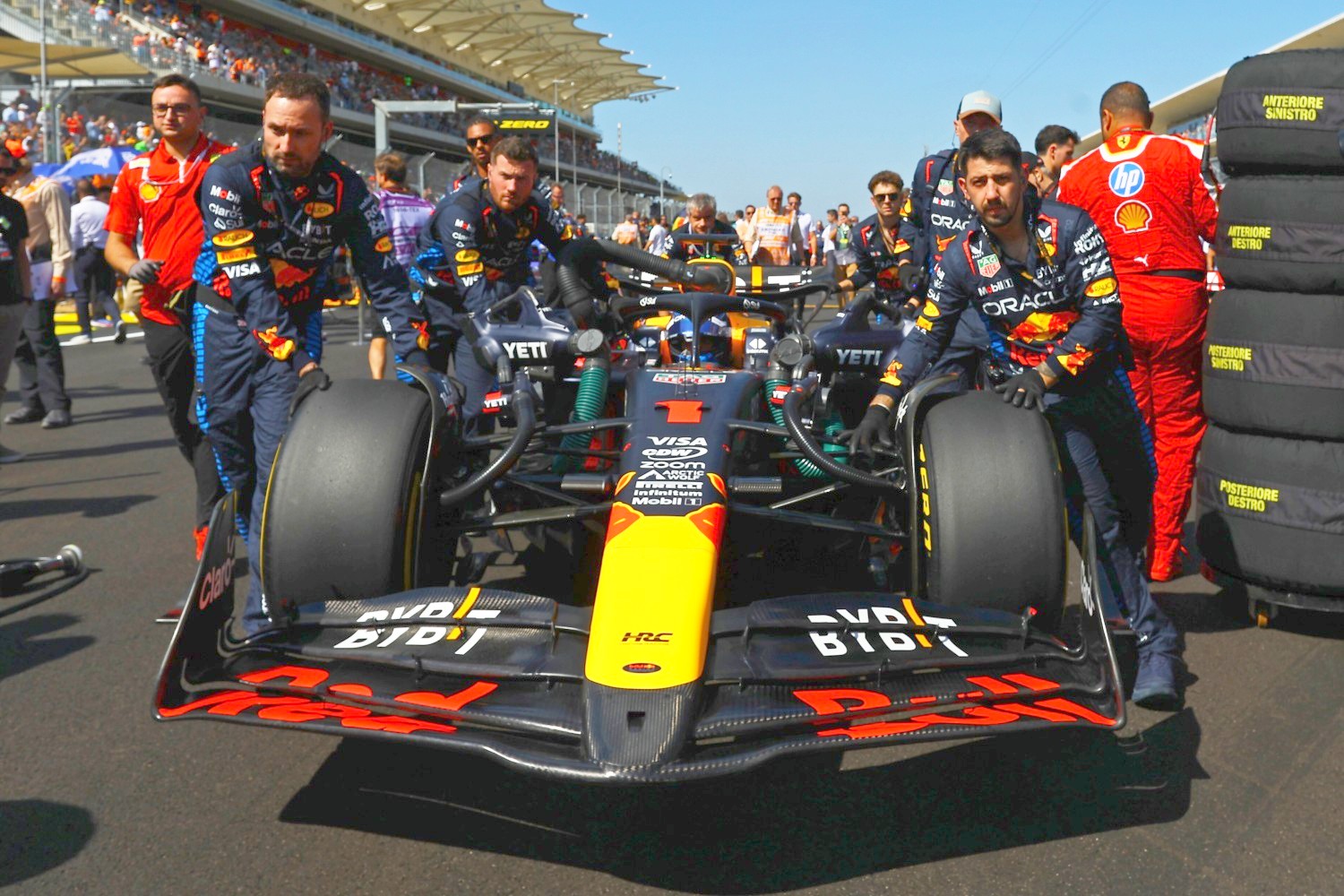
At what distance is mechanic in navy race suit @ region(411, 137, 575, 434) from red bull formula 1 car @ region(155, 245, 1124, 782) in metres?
1.56

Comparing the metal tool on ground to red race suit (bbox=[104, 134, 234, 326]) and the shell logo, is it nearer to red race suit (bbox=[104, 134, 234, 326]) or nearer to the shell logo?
red race suit (bbox=[104, 134, 234, 326])

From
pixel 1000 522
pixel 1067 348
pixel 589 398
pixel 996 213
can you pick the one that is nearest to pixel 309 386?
pixel 589 398

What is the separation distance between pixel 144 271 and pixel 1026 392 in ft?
11.9

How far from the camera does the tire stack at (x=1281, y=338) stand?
4.40m

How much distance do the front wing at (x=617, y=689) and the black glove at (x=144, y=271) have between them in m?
2.26

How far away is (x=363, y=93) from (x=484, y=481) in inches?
1929

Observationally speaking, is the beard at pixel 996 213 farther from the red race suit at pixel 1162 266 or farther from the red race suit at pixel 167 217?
the red race suit at pixel 167 217

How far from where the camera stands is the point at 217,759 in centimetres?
345

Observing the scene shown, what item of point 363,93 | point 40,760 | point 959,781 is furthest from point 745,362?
point 363,93

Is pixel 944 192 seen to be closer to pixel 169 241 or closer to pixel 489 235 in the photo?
pixel 489 235

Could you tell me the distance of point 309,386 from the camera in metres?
3.80

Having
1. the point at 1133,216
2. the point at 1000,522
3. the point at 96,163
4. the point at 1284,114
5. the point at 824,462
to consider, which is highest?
the point at 96,163

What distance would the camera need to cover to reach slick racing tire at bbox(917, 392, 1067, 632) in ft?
11.2

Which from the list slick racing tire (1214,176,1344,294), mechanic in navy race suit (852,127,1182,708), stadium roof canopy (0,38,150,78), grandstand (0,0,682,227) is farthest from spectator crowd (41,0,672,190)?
mechanic in navy race suit (852,127,1182,708)
